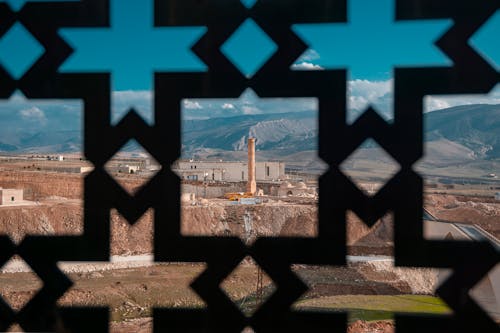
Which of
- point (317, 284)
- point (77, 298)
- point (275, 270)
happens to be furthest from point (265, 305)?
point (317, 284)

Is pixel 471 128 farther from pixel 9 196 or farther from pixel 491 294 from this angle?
pixel 491 294

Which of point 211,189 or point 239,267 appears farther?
point 211,189

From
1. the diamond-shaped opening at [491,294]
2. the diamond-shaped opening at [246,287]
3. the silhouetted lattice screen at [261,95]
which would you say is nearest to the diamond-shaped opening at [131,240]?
the diamond-shaped opening at [246,287]

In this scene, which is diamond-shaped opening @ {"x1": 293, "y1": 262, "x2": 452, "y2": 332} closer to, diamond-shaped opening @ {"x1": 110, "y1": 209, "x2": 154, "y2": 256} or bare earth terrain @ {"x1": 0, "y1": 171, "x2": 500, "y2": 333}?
bare earth terrain @ {"x1": 0, "y1": 171, "x2": 500, "y2": 333}

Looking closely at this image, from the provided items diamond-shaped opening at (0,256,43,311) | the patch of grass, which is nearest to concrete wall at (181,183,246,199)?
diamond-shaped opening at (0,256,43,311)

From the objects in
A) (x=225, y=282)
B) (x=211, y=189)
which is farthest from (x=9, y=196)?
(x=225, y=282)

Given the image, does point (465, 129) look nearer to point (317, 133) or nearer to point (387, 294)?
point (387, 294)

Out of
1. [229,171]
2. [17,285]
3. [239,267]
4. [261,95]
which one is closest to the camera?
[261,95]
